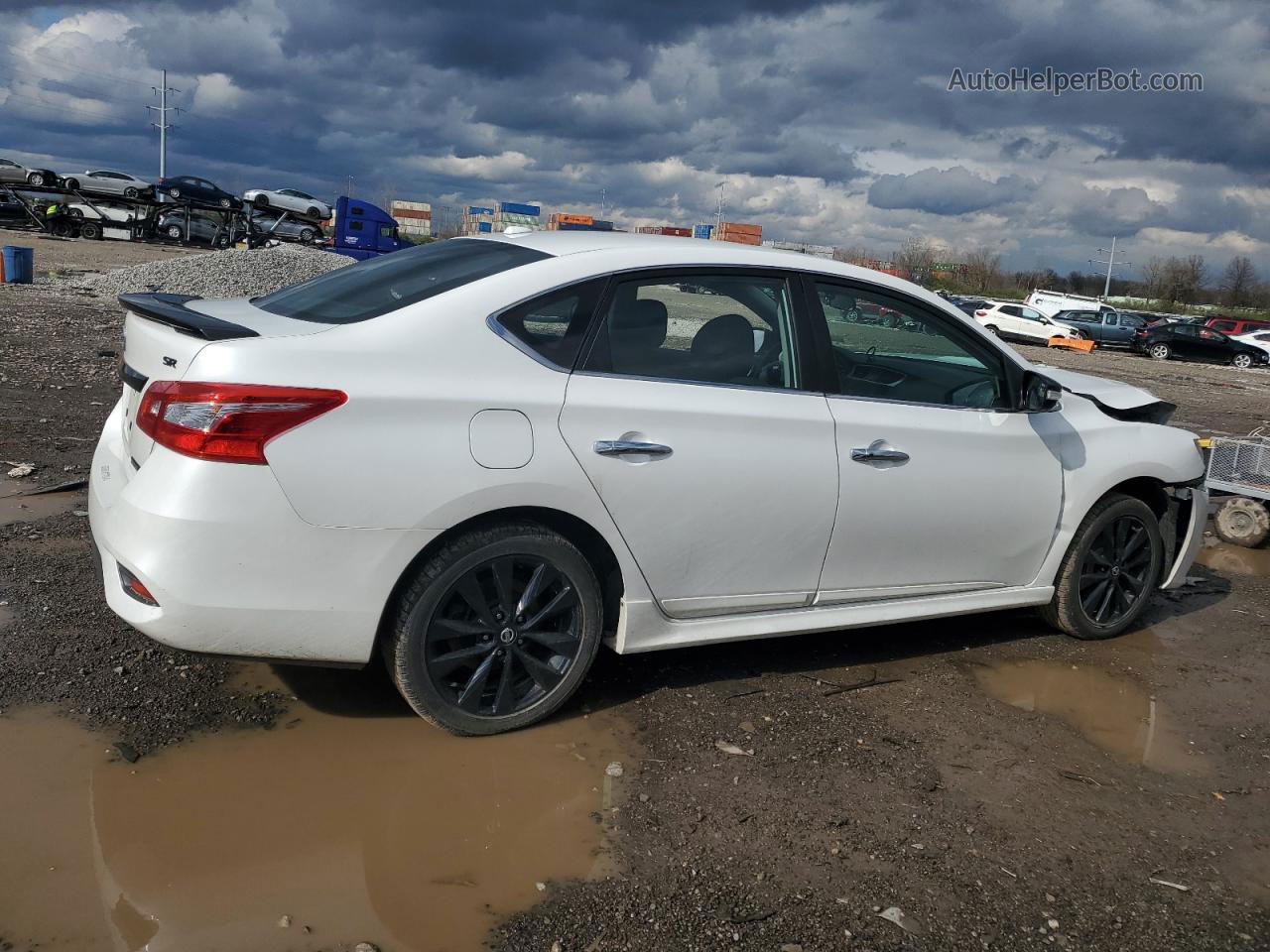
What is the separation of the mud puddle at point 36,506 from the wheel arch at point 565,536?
10.9 feet

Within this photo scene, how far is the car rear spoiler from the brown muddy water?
1.38 meters

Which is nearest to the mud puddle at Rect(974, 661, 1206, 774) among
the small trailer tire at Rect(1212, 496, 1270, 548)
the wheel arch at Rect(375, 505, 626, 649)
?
the wheel arch at Rect(375, 505, 626, 649)

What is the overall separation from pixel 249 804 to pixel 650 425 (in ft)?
5.86

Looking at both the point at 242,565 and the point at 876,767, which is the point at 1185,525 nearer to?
the point at 876,767

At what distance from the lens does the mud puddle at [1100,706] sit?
13.8 ft

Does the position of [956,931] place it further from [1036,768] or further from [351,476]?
[351,476]

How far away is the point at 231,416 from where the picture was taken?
3195 mm

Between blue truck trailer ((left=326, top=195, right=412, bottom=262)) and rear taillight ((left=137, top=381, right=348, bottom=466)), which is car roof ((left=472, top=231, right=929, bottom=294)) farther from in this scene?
blue truck trailer ((left=326, top=195, right=412, bottom=262))

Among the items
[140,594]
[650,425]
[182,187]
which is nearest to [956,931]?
[650,425]

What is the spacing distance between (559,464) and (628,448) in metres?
0.27

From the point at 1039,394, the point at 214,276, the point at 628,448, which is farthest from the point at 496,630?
the point at 214,276

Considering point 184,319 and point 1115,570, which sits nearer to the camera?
point 184,319

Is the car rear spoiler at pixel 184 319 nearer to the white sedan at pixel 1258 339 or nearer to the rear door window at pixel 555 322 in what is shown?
the rear door window at pixel 555 322

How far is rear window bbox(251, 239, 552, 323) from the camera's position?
12.3 ft
